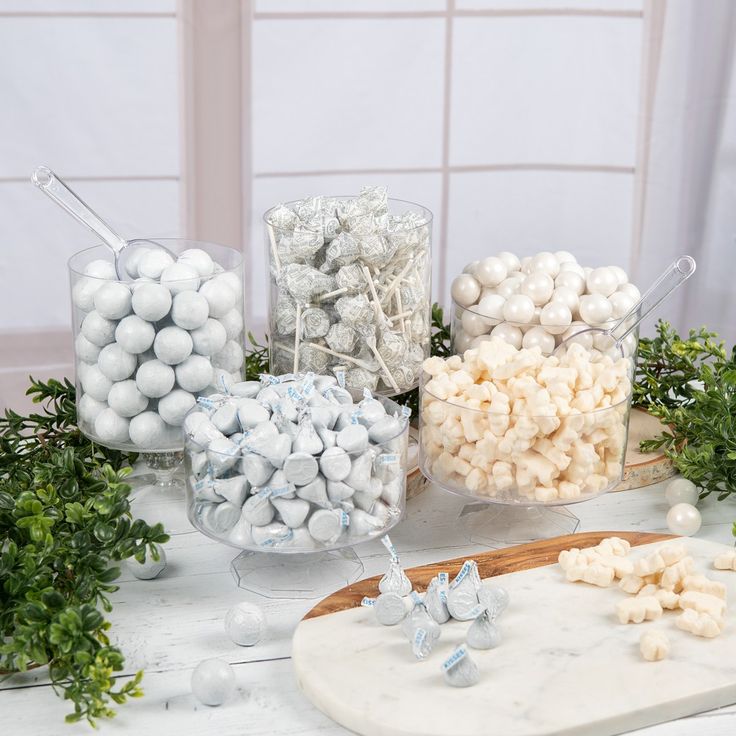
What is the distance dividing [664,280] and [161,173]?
1637mm

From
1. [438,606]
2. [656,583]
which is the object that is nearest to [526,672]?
[438,606]

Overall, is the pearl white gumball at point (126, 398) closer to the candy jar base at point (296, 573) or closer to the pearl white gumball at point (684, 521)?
the candy jar base at point (296, 573)

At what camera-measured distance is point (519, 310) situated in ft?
5.13

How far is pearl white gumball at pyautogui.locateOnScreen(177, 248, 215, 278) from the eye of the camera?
4.76 feet

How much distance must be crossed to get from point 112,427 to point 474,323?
0.54 metres

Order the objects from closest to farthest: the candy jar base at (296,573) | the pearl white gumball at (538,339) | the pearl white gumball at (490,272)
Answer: the candy jar base at (296,573), the pearl white gumball at (538,339), the pearl white gumball at (490,272)

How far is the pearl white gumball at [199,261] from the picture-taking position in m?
1.45

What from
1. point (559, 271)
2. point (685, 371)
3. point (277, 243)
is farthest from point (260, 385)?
point (685, 371)

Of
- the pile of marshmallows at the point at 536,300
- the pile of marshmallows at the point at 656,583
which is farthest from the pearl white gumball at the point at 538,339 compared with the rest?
the pile of marshmallows at the point at 656,583

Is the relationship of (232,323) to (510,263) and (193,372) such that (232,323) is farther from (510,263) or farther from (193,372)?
(510,263)

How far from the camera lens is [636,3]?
9.27ft

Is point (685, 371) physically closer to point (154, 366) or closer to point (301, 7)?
point (154, 366)

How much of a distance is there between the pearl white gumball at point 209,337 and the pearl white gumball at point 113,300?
10cm

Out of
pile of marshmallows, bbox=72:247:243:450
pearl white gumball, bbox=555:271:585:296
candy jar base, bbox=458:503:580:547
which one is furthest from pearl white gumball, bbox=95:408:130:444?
pearl white gumball, bbox=555:271:585:296
